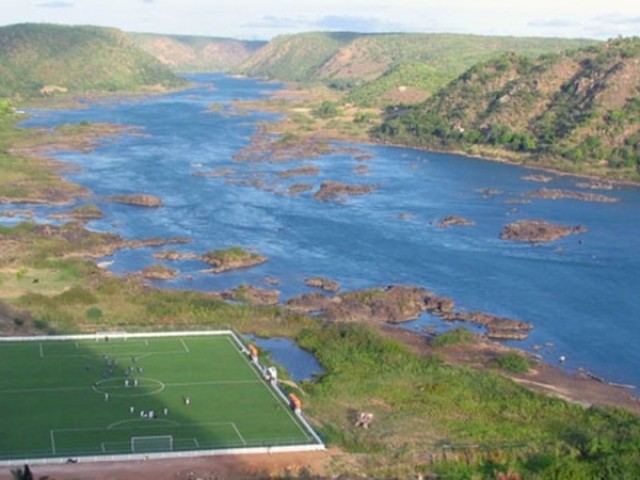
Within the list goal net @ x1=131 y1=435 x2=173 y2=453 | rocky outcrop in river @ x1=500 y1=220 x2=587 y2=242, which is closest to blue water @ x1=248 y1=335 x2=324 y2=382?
goal net @ x1=131 y1=435 x2=173 y2=453

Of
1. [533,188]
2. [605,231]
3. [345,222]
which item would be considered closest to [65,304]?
[345,222]

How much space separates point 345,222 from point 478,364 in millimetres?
31809

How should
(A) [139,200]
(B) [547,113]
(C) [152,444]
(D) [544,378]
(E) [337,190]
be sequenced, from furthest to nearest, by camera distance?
(B) [547,113] → (E) [337,190] → (A) [139,200] → (D) [544,378] → (C) [152,444]

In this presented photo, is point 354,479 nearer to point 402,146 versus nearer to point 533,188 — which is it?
point 533,188

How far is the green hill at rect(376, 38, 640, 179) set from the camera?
108375 mm

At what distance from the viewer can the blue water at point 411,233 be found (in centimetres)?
5701

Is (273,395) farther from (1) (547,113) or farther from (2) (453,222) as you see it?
(1) (547,113)

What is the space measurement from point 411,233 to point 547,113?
173 ft

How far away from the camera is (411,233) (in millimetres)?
74438

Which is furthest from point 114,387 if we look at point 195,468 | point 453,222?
point 453,222

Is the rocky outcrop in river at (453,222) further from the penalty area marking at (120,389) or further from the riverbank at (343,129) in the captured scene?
the penalty area marking at (120,389)

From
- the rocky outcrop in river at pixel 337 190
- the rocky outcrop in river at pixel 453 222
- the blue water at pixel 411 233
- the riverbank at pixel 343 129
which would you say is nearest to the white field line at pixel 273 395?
the blue water at pixel 411 233

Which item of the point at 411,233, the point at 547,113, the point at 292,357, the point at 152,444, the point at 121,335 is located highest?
the point at 547,113

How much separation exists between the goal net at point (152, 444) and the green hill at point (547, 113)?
77.6 metres
